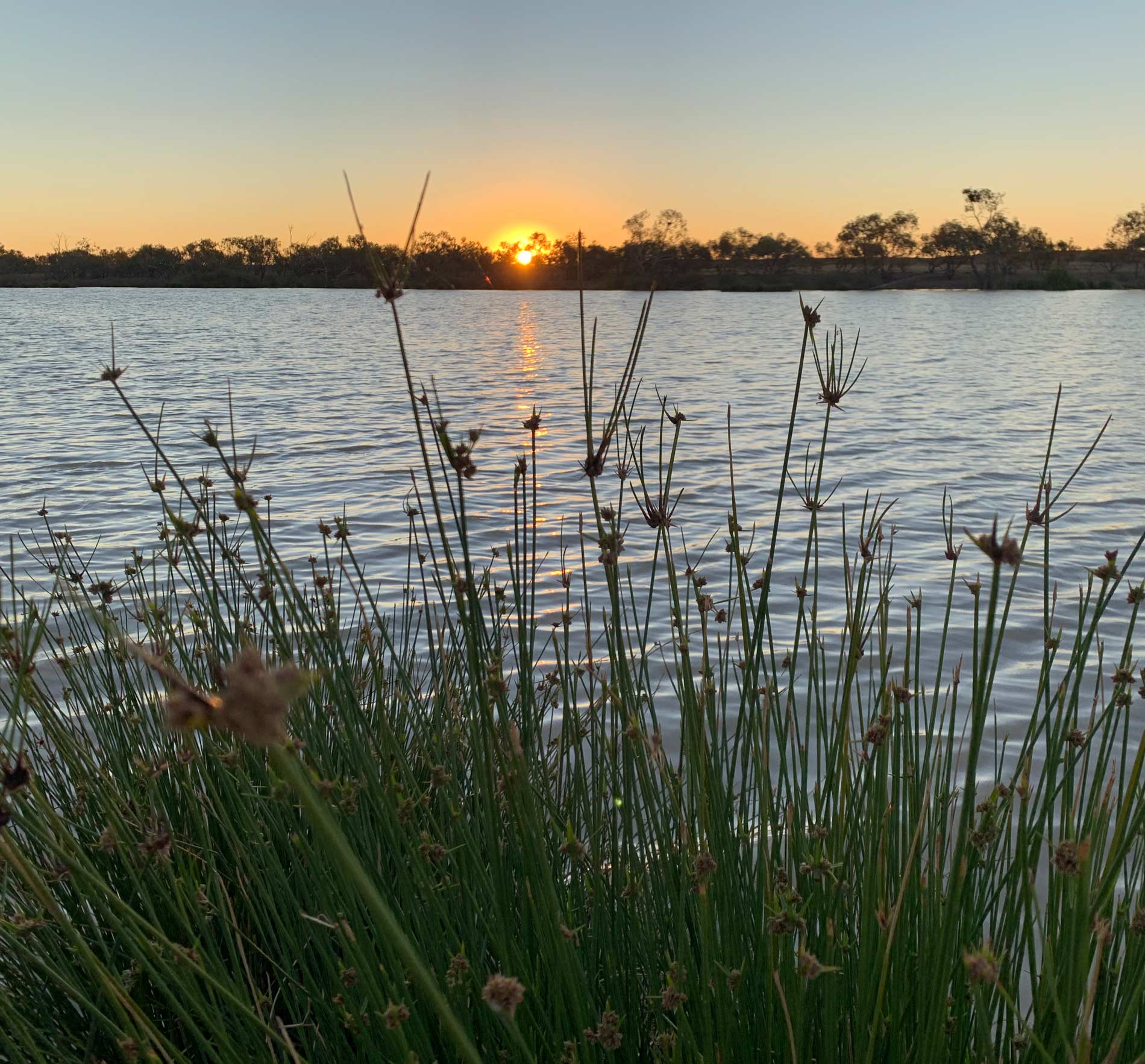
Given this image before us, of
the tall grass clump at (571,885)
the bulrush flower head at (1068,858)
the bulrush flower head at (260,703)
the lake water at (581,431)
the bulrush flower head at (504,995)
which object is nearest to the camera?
the bulrush flower head at (260,703)

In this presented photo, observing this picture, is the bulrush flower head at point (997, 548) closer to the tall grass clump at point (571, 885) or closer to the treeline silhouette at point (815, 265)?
the tall grass clump at point (571, 885)

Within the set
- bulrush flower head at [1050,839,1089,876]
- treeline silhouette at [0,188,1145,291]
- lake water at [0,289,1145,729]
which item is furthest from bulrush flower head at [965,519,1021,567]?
treeline silhouette at [0,188,1145,291]

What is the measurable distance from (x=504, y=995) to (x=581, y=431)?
10786 mm

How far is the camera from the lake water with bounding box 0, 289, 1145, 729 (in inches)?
247

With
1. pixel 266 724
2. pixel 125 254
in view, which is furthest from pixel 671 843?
pixel 125 254

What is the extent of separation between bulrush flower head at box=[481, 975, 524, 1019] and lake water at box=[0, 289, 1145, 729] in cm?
332

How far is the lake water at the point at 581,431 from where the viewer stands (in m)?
6.26

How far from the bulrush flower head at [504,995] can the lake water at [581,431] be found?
332cm

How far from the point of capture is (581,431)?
11.2 m

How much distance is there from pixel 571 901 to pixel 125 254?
274 feet

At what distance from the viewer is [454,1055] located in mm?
1391

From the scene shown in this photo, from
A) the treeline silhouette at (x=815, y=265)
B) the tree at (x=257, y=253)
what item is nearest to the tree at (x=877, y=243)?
the treeline silhouette at (x=815, y=265)

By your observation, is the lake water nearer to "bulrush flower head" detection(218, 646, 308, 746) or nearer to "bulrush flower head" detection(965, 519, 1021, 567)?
"bulrush flower head" detection(965, 519, 1021, 567)

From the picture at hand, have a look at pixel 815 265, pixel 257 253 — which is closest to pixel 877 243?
pixel 815 265
